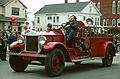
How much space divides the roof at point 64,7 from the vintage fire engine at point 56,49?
52.9m

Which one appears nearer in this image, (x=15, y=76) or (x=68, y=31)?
(x=15, y=76)

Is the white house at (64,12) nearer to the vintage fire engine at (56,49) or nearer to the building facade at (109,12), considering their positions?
the building facade at (109,12)

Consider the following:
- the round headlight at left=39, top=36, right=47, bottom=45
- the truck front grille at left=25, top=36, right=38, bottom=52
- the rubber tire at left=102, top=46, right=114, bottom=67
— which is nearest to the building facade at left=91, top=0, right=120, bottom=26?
the rubber tire at left=102, top=46, right=114, bottom=67

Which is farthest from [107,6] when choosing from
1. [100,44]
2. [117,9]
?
[100,44]

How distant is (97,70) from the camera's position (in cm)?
1455

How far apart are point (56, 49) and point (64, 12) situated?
57138 millimetres

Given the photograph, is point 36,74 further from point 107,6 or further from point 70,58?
point 107,6

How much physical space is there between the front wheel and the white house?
176 feet

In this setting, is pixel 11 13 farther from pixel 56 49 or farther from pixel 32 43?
pixel 56 49

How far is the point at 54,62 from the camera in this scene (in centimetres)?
1245

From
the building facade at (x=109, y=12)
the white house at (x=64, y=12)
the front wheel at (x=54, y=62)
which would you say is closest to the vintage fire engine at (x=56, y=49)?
the front wheel at (x=54, y=62)

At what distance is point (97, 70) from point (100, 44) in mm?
1377

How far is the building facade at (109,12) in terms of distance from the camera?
77.8 meters

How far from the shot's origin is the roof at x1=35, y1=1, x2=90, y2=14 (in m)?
68.8
